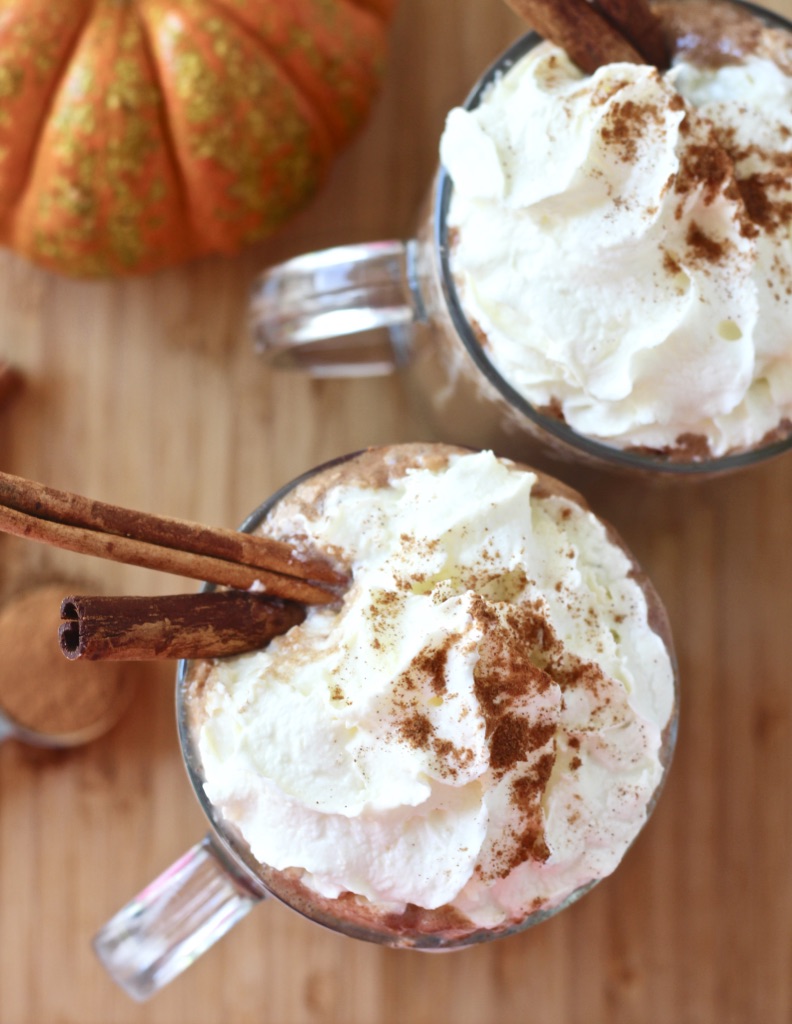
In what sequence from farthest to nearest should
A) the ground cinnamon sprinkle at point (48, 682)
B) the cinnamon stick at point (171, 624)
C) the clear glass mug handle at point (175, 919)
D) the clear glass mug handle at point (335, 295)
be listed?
the ground cinnamon sprinkle at point (48, 682) < the clear glass mug handle at point (335, 295) < the clear glass mug handle at point (175, 919) < the cinnamon stick at point (171, 624)

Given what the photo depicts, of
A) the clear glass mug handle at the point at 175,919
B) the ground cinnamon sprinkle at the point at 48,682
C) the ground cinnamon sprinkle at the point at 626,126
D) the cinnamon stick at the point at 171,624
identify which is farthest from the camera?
the ground cinnamon sprinkle at the point at 48,682

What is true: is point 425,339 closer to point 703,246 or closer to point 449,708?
point 703,246

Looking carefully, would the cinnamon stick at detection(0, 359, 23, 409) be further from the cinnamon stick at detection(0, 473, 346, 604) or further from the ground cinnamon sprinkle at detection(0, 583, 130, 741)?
the cinnamon stick at detection(0, 473, 346, 604)

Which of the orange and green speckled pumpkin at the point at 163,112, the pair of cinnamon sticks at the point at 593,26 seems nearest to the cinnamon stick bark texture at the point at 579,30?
the pair of cinnamon sticks at the point at 593,26

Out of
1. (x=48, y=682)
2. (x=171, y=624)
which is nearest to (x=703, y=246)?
(x=171, y=624)

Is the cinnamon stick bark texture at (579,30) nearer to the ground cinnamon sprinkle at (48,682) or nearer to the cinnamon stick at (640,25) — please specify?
the cinnamon stick at (640,25)

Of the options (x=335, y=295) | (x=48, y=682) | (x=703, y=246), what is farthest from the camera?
(x=48, y=682)

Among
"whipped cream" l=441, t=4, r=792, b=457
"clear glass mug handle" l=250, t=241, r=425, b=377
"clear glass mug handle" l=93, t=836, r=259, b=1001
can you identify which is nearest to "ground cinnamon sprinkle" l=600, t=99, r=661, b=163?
"whipped cream" l=441, t=4, r=792, b=457

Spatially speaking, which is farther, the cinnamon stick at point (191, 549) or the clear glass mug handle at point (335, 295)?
the clear glass mug handle at point (335, 295)
